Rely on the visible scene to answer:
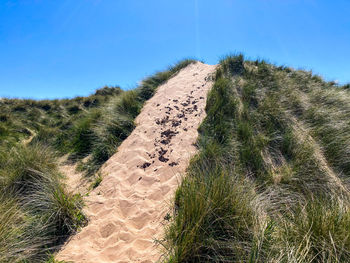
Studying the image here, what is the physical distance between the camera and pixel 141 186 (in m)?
3.57

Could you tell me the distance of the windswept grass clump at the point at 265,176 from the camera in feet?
6.27

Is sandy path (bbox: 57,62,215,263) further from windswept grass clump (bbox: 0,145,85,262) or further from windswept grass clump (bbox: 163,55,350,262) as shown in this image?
windswept grass clump (bbox: 163,55,350,262)

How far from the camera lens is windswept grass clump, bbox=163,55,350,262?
1.91m

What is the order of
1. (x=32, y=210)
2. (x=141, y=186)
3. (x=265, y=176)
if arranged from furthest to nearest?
(x=141, y=186) → (x=265, y=176) → (x=32, y=210)

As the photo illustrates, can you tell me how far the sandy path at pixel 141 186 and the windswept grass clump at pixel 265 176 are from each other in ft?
1.34

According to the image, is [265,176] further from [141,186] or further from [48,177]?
[48,177]


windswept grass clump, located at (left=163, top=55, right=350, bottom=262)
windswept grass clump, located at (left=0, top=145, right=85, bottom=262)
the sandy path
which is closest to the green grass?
windswept grass clump, located at (left=0, top=145, right=85, bottom=262)

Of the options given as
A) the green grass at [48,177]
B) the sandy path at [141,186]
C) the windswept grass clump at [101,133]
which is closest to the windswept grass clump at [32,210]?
the green grass at [48,177]

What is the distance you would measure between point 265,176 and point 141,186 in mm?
2456

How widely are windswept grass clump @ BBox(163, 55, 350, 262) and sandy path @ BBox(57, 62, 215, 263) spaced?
1.34 ft

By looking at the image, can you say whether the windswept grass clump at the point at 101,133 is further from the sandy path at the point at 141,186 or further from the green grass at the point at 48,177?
the sandy path at the point at 141,186

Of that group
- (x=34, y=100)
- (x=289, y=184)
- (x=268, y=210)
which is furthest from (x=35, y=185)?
(x=34, y=100)

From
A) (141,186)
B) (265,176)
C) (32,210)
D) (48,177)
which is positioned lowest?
(32,210)

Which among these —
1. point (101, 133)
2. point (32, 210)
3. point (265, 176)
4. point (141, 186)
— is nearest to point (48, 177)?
point (32, 210)
